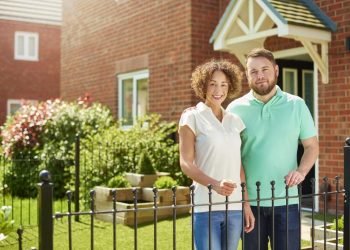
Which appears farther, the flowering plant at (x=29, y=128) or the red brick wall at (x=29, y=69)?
the red brick wall at (x=29, y=69)

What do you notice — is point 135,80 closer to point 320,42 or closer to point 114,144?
point 114,144

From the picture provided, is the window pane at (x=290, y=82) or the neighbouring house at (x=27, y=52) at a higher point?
the neighbouring house at (x=27, y=52)

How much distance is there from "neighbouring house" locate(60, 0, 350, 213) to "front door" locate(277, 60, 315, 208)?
2 cm

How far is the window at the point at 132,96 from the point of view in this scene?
37.6 feet

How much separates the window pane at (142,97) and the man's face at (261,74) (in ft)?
25.4

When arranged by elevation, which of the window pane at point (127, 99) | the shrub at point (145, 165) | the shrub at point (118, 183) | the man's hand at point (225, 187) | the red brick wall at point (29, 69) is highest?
the red brick wall at point (29, 69)

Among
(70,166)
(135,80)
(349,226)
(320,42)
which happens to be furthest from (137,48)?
(349,226)

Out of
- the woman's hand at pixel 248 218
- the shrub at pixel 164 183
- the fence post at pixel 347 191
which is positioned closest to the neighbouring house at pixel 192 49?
the shrub at pixel 164 183

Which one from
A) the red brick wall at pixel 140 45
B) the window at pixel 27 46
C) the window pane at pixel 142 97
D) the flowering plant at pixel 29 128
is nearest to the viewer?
the red brick wall at pixel 140 45

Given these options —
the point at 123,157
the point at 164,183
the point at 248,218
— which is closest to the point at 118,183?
the point at 164,183

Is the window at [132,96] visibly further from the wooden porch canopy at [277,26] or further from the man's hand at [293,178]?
the man's hand at [293,178]

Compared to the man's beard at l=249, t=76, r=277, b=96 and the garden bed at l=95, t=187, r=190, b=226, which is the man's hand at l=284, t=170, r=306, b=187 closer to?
the man's beard at l=249, t=76, r=277, b=96

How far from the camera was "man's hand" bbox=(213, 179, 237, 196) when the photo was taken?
3.23 m

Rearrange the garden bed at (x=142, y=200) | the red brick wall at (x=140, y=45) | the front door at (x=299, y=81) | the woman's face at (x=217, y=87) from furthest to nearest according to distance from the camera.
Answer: the red brick wall at (x=140, y=45) < the front door at (x=299, y=81) < the garden bed at (x=142, y=200) < the woman's face at (x=217, y=87)
